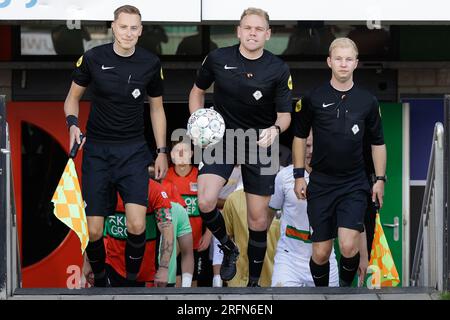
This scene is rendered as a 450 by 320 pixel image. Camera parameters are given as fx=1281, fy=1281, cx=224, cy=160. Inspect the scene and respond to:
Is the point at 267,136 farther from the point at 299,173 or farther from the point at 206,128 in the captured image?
the point at 299,173

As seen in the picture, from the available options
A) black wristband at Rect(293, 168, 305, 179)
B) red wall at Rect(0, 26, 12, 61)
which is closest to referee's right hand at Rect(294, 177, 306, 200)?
black wristband at Rect(293, 168, 305, 179)

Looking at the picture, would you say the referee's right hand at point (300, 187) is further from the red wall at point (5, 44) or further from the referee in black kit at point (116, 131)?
the red wall at point (5, 44)

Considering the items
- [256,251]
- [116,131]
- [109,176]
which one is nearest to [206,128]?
[116,131]

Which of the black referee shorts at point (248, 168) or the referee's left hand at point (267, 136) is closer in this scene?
the referee's left hand at point (267, 136)

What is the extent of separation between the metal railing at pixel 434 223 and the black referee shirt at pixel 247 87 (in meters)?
1.11

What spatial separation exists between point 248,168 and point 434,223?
4.64 feet

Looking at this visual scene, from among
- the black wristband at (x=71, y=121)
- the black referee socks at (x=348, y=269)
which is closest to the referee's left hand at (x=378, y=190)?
the black referee socks at (x=348, y=269)

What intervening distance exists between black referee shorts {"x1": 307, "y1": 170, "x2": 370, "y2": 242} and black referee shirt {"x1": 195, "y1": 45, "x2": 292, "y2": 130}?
0.61m

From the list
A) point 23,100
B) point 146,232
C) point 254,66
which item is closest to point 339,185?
point 254,66

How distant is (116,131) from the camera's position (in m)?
9.48

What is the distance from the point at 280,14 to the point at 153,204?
6.37 feet

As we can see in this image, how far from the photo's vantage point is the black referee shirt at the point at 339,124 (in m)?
9.29

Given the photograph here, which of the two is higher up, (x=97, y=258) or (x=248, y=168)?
(x=248, y=168)

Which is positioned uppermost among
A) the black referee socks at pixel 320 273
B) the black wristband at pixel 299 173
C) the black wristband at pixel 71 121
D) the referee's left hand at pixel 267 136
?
the black wristband at pixel 71 121
